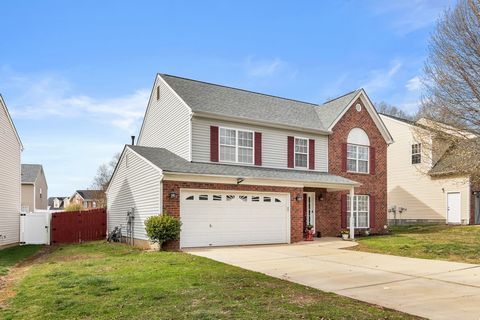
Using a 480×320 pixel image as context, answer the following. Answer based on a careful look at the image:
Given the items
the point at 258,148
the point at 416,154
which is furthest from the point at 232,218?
the point at 416,154

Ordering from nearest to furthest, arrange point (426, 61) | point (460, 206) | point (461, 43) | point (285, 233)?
point (461, 43) → point (426, 61) → point (285, 233) → point (460, 206)

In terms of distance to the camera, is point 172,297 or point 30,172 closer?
point 172,297

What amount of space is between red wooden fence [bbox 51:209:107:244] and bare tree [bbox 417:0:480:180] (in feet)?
58.0

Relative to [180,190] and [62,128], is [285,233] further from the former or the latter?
[62,128]

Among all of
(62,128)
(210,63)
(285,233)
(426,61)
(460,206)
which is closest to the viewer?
(426,61)

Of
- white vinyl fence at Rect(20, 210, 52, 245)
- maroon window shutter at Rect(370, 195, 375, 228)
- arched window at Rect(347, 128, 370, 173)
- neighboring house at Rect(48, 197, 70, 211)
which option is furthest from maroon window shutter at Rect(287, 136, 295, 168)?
neighboring house at Rect(48, 197, 70, 211)

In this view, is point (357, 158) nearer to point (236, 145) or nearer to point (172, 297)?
point (236, 145)

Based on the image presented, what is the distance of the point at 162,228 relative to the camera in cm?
1461

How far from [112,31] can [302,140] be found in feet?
36.9

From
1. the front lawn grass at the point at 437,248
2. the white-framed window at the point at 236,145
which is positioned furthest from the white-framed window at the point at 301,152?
the front lawn grass at the point at 437,248

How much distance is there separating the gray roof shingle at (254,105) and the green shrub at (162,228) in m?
5.42

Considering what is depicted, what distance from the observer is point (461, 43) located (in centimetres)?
1397

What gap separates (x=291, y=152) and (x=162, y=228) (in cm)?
896

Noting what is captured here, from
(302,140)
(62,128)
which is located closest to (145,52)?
(62,128)
